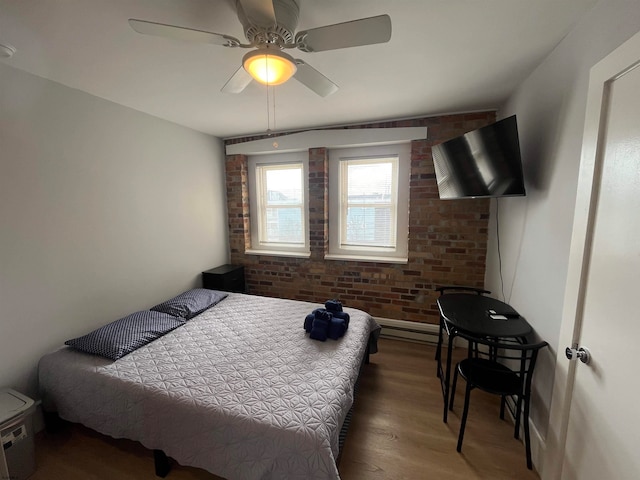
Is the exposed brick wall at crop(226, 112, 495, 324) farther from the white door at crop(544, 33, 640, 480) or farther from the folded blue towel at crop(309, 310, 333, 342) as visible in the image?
the white door at crop(544, 33, 640, 480)

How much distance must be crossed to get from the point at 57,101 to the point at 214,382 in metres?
2.20

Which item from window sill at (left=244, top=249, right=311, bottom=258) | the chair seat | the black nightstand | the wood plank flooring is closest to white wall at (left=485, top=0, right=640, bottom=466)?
the chair seat

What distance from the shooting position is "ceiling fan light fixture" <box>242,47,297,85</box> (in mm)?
1169

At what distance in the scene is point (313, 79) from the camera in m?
1.47

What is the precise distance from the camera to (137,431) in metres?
1.51

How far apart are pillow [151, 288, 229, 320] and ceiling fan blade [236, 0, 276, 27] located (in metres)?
2.27

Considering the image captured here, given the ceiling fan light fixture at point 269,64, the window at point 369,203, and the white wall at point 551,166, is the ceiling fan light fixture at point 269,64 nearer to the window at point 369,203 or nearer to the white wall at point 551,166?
the white wall at point 551,166

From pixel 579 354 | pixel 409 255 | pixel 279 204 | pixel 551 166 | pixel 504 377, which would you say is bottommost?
pixel 504 377

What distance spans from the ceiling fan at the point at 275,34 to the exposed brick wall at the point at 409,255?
1817 millimetres

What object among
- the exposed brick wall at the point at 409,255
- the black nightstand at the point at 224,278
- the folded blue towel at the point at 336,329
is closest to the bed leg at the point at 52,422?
the black nightstand at the point at 224,278

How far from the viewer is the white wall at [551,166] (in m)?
1.23

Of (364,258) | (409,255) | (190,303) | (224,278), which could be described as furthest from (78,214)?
(409,255)

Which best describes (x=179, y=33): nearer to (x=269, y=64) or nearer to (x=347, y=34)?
(x=269, y=64)

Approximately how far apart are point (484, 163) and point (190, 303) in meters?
2.73
